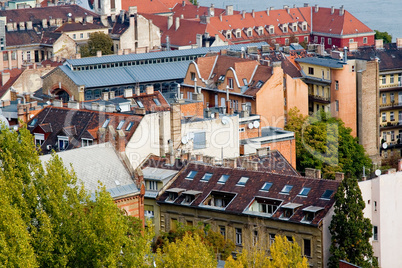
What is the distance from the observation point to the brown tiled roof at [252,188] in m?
69.6

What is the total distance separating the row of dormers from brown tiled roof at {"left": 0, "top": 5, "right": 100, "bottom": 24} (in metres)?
19.7

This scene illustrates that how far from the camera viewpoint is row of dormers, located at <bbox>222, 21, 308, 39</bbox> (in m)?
170

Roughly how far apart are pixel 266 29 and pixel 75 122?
9066cm

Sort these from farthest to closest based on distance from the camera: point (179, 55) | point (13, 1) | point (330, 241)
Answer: point (13, 1) < point (179, 55) < point (330, 241)

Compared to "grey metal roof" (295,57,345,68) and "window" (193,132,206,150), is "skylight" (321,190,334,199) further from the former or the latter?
"grey metal roof" (295,57,345,68)

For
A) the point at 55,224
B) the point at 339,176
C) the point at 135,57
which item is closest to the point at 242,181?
the point at 339,176

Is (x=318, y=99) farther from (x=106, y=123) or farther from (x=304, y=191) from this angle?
(x=304, y=191)

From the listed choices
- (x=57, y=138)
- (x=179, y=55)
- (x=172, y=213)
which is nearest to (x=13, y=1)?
(x=179, y=55)

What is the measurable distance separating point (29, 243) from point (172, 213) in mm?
18661

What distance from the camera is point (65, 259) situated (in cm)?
5775

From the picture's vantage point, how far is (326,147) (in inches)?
3991

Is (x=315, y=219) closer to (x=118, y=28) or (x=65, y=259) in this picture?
(x=65, y=259)

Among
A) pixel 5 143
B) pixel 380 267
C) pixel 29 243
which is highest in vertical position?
pixel 5 143

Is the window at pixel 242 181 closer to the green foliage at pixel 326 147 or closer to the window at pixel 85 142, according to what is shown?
the window at pixel 85 142
